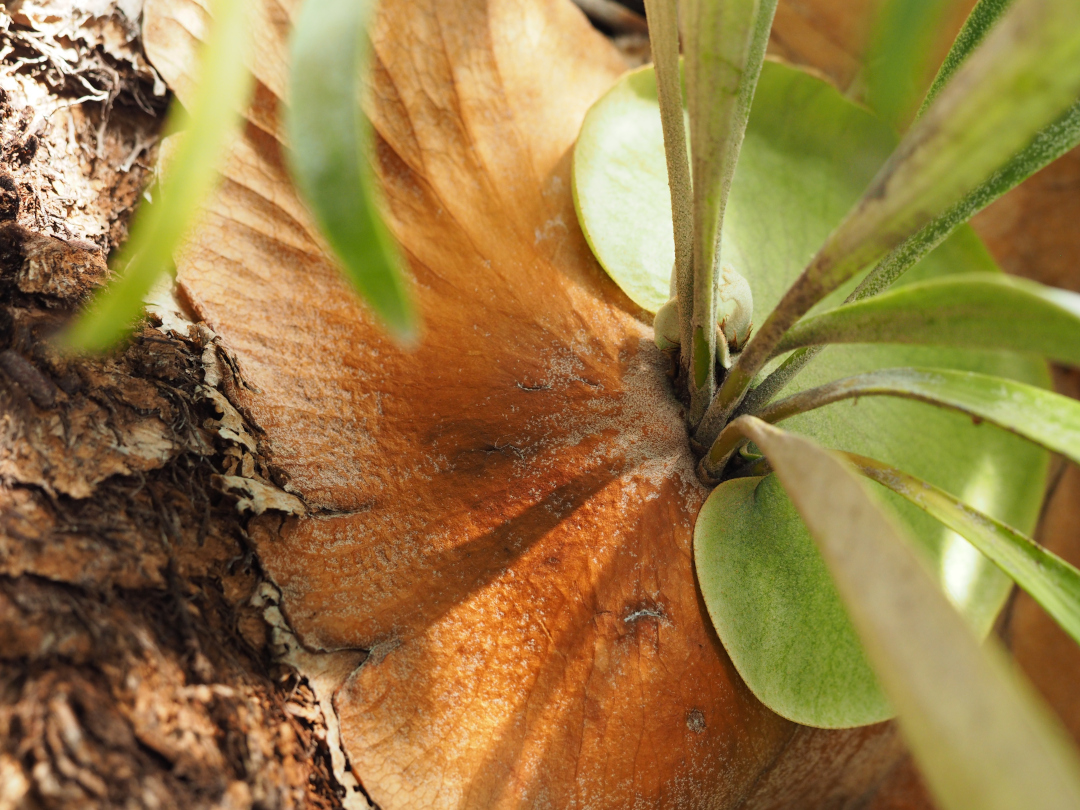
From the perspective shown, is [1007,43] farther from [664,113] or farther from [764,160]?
[764,160]

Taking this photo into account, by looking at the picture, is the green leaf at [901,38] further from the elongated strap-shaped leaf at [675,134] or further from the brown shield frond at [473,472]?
the brown shield frond at [473,472]

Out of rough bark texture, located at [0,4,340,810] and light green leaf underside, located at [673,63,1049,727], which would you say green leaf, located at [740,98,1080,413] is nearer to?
light green leaf underside, located at [673,63,1049,727]

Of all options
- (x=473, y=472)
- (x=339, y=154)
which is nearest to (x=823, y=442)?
(x=473, y=472)

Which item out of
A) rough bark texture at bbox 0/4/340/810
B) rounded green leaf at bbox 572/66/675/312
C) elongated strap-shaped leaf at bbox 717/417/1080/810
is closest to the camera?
elongated strap-shaped leaf at bbox 717/417/1080/810

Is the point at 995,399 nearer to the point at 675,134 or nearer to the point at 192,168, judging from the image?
the point at 675,134

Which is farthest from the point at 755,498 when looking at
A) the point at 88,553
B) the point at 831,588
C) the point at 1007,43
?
the point at 88,553

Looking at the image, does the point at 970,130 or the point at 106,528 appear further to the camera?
the point at 106,528

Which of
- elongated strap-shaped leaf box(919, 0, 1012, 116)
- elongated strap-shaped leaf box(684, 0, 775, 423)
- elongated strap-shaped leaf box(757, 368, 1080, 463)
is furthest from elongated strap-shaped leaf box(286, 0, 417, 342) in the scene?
elongated strap-shaped leaf box(919, 0, 1012, 116)
